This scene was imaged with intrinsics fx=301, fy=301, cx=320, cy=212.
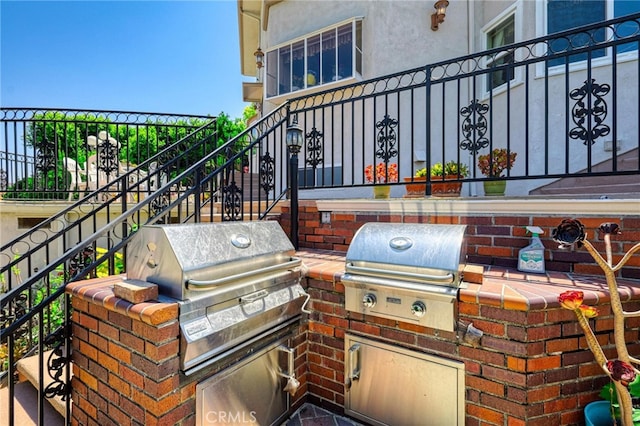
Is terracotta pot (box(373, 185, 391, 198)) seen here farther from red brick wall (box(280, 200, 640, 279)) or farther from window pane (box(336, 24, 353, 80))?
window pane (box(336, 24, 353, 80))

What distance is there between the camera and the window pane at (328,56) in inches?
282

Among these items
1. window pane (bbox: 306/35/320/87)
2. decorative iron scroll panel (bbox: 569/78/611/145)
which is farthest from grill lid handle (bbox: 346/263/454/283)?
window pane (bbox: 306/35/320/87)

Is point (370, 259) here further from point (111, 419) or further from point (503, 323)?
point (111, 419)

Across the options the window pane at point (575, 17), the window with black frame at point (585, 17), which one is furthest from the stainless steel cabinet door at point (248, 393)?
the window pane at point (575, 17)

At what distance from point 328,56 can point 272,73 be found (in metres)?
1.77

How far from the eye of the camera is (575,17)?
4898mm

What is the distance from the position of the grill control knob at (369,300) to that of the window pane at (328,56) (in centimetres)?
648

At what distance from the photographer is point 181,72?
10148mm

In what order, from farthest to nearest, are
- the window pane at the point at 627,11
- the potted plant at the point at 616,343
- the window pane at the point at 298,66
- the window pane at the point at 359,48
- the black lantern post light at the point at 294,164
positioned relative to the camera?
the window pane at the point at 298,66 → the window pane at the point at 359,48 → the window pane at the point at 627,11 → the black lantern post light at the point at 294,164 → the potted plant at the point at 616,343

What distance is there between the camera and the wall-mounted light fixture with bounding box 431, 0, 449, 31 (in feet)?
20.4

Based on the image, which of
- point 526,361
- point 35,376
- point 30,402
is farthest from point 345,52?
point 30,402

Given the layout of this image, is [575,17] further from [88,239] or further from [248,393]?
[88,239]

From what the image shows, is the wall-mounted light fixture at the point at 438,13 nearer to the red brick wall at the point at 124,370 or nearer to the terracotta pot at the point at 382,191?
the terracotta pot at the point at 382,191

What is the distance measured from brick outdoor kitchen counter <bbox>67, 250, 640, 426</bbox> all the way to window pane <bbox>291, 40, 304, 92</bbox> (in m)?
6.97
